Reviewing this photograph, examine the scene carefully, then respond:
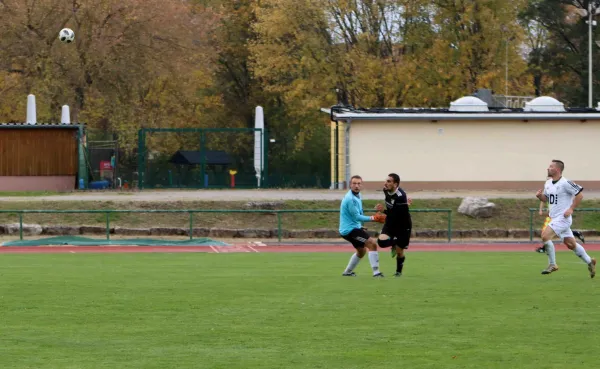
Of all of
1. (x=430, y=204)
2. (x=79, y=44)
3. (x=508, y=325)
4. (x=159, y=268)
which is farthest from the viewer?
(x=79, y=44)

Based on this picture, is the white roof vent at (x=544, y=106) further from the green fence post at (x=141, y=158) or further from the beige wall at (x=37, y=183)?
the beige wall at (x=37, y=183)

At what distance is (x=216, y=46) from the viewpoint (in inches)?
2805

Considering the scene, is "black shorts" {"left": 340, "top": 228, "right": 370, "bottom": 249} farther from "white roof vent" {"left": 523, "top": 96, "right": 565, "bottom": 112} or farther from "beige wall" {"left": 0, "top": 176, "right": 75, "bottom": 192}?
"white roof vent" {"left": 523, "top": 96, "right": 565, "bottom": 112}

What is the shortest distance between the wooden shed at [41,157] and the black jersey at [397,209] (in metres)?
28.6

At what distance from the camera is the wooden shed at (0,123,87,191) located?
45.6 metres

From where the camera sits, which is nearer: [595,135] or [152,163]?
[595,135]

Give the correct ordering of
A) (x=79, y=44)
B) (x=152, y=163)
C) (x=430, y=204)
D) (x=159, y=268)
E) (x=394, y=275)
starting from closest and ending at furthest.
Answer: (x=394, y=275) < (x=159, y=268) < (x=430, y=204) < (x=152, y=163) < (x=79, y=44)

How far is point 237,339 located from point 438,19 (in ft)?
170

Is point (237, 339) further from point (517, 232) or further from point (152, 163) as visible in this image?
point (152, 163)

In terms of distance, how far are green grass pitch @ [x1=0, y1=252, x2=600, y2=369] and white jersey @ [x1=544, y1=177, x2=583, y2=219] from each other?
1.11 metres

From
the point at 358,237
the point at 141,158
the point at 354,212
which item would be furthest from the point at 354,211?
the point at 141,158

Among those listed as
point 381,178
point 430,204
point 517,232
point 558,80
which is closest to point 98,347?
point 517,232

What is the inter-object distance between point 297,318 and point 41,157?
33476 mm

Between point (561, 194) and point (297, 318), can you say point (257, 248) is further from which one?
point (297, 318)
